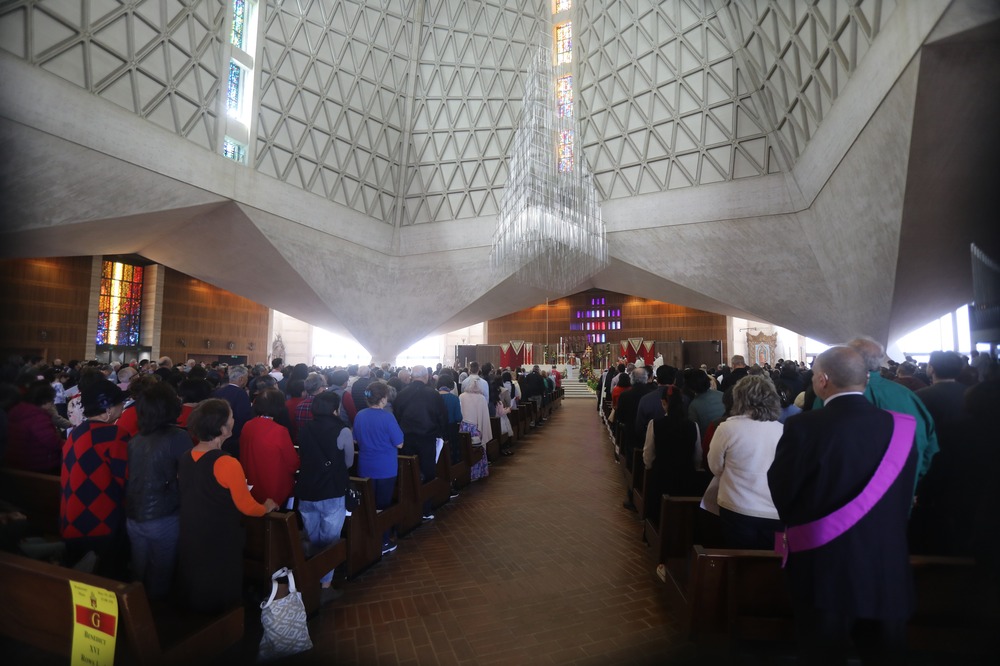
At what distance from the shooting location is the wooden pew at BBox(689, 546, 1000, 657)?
87.3 inches

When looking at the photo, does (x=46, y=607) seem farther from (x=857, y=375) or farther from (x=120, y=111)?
(x=120, y=111)

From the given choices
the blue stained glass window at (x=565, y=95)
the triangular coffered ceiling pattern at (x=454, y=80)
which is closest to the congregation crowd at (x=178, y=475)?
the triangular coffered ceiling pattern at (x=454, y=80)

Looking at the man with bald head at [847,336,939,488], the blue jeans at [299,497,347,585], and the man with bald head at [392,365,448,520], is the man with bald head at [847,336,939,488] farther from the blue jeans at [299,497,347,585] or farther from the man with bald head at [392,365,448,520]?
the man with bald head at [392,365,448,520]

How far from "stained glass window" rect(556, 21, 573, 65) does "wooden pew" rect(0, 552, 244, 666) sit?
736 inches

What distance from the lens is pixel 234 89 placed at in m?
13.4

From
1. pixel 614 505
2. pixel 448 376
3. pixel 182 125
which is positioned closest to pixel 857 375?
pixel 614 505

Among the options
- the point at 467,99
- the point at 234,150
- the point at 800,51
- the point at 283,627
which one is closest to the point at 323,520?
the point at 283,627

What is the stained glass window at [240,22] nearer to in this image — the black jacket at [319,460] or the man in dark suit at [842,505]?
the black jacket at [319,460]

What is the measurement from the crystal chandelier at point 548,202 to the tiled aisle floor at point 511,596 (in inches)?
378

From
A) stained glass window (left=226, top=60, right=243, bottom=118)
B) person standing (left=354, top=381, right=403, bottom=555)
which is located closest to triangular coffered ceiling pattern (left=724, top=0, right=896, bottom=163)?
person standing (left=354, top=381, right=403, bottom=555)

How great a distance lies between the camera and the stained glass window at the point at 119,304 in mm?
17625

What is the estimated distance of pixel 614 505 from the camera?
546 cm

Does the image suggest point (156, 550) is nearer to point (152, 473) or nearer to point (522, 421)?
point (152, 473)

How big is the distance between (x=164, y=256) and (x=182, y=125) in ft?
16.9
